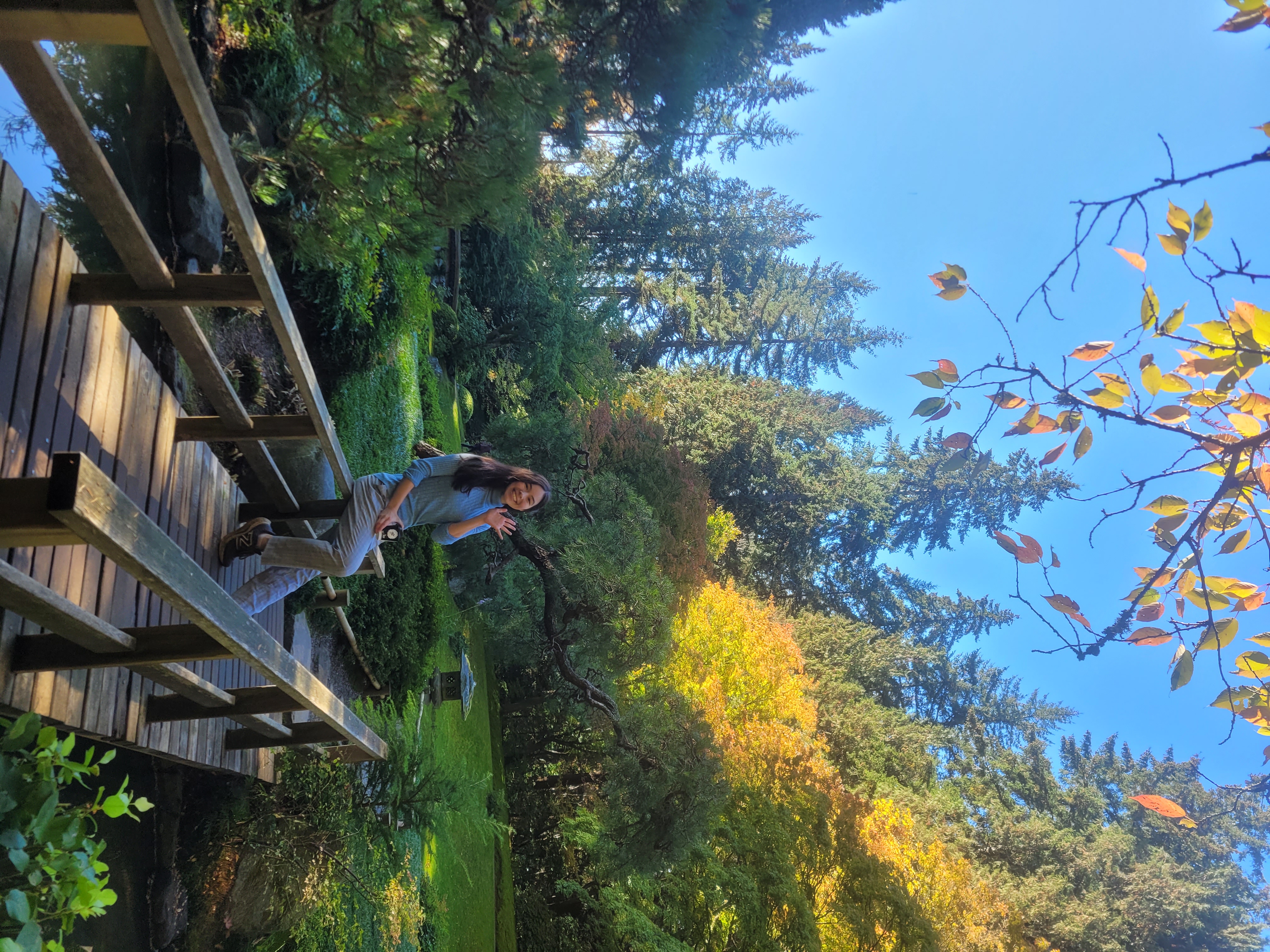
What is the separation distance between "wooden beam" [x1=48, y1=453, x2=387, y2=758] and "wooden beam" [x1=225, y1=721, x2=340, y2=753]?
1.64m

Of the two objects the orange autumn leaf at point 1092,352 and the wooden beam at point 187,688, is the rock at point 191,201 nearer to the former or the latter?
the wooden beam at point 187,688

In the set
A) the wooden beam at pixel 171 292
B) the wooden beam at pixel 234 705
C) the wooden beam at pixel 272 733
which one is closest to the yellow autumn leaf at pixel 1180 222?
the wooden beam at pixel 171 292

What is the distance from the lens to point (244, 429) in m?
3.78

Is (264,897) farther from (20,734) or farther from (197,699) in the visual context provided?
(20,734)

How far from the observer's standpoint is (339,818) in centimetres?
487

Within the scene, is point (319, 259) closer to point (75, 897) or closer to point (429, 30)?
point (429, 30)

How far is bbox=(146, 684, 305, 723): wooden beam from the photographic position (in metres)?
3.39

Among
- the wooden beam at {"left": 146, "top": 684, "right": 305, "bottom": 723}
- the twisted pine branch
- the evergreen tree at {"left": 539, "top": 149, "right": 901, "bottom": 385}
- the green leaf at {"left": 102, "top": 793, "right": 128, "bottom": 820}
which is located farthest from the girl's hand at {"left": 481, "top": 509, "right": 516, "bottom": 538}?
the evergreen tree at {"left": 539, "top": 149, "right": 901, "bottom": 385}

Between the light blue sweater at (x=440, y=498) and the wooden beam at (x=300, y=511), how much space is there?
365mm

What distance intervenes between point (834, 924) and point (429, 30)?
10.1 meters

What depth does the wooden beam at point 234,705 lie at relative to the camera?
3391 mm

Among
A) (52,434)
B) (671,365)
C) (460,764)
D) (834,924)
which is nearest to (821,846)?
(834,924)

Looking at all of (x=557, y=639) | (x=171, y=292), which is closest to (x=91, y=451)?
(x=171, y=292)

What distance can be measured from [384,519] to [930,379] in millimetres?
2706
